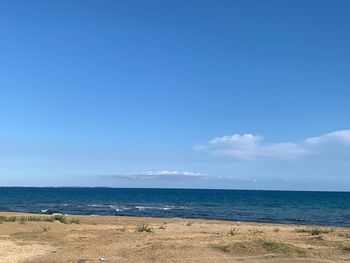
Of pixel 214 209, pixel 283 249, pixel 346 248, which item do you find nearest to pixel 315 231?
pixel 346 248

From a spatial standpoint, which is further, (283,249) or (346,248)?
(346,248)

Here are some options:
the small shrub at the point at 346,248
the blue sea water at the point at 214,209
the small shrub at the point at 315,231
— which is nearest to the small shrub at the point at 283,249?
the small shrub at the point at 346,248

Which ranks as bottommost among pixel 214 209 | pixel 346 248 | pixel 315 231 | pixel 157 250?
pixel 157 250

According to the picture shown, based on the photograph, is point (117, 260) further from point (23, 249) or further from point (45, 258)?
point (23, 249)

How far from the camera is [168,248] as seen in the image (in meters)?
18.1

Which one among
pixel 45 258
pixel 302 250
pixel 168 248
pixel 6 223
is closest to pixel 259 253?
pixel 302 250

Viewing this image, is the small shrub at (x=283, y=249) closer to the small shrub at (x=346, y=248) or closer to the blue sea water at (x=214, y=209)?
the small shrub at (x=346, y=248)

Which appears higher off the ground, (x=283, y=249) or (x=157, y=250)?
(x=283, y=249)

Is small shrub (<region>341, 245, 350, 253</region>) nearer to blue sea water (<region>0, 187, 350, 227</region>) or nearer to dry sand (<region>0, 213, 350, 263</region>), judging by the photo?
dry sand (<region>0, 213, 350, 263</region>)

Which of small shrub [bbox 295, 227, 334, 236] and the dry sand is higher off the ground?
small shrub [bbox 295, 227, 334, 236]

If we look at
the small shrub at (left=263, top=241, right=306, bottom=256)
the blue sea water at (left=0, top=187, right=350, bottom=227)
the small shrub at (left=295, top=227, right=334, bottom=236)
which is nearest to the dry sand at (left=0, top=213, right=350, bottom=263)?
the small shrub at (left=263, top=241, right=306, bottom=256)

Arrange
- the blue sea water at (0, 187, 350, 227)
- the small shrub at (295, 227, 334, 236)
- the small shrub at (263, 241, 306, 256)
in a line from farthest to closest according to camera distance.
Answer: the blue sea water at (0, 187, 350, 227) → the small shrub at (295, 227, 334, 236) → the small shrub at (263, 241, 306, 256)

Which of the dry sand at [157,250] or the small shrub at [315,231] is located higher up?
the small shrub at [315,231]

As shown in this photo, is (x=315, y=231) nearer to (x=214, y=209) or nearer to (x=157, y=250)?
(x=157, y=250)
